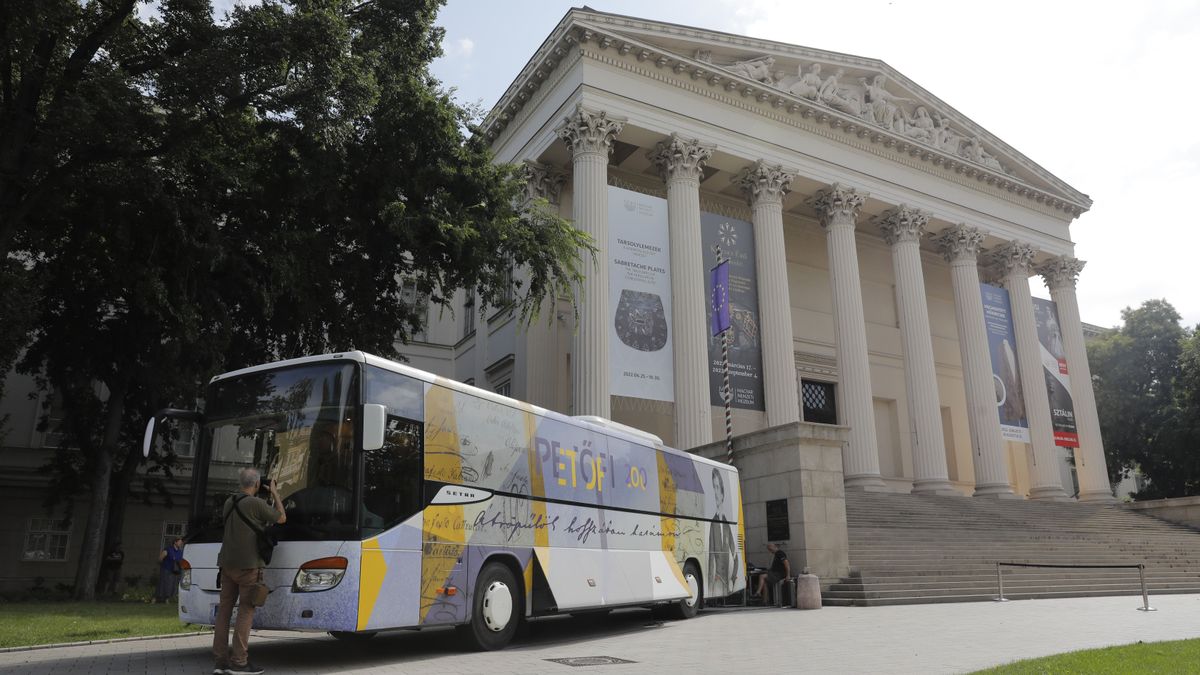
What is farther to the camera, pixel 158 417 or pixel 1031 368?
pixel 1031 368

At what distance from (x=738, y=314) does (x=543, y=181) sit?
8.26 m

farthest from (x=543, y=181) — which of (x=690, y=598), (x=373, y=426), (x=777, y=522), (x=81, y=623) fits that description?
(x=373, y=426)

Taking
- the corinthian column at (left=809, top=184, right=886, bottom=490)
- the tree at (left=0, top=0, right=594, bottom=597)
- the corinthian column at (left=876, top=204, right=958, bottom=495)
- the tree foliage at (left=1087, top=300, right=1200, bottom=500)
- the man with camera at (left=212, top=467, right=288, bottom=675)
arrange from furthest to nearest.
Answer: the tree foliage at (left=1087, top=300, right=1200, bottom=500) → the corinthian column at (left=876, top=204, right=958, bottom=495) → the corinthian column at (left=809, top=184, right=886, bottom=490) → the tree at (left=0, top=0, right=594, bottom=597) → the man with camera at (left=212, top=467, right=288, bottom=675)

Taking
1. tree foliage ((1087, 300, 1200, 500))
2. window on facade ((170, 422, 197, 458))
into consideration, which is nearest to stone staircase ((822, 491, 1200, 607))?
tree foliage ((1087, 300, 1200, 500))

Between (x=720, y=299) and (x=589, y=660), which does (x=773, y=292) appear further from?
(x=589, y=660)

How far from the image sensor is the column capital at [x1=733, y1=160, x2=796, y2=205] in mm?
29453

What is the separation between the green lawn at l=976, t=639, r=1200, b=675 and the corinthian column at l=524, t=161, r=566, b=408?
766 inches

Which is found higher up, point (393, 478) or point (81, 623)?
point (393, 478)

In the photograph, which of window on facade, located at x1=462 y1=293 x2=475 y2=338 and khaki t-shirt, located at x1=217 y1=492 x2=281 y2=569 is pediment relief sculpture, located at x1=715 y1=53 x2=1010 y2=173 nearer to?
window on facade, located at x1=462 y1=293 x2=475 y2=338

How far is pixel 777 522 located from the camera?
18781 millimetres

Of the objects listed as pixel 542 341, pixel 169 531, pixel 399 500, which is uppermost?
pixel 542 341

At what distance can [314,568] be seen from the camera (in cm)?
814

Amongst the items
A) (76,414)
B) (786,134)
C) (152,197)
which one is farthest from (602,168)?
(76,414)

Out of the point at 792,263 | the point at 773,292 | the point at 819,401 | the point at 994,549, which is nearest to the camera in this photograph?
the point at 994,549
